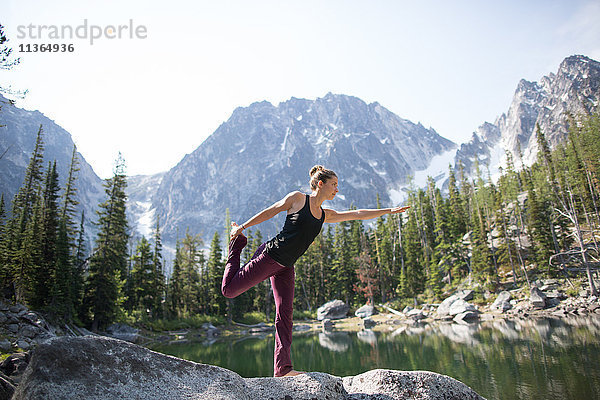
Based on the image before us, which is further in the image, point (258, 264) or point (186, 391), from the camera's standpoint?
point (258, 264)

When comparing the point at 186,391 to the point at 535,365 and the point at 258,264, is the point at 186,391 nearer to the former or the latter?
the point at 258,264

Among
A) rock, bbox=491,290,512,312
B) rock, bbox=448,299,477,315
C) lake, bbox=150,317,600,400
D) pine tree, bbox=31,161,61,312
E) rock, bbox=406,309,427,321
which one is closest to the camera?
lake, bbox=150,317,600,400

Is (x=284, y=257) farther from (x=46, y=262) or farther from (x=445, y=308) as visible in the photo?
(x=445, y=308)

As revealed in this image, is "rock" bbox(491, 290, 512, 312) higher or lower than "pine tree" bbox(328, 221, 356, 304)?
lower

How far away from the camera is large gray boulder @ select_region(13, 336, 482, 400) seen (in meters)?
2.30

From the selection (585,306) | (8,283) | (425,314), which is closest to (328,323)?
(425,314)

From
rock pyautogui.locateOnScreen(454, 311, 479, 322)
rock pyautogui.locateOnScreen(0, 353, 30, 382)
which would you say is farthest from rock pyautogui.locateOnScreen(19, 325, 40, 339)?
rock pyautogui.locateOnScreen(454, 311, 479, 322)

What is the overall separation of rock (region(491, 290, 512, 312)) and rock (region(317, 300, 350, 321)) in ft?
60.0

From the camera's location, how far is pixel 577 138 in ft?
171

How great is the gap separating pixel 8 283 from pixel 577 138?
2584 inches

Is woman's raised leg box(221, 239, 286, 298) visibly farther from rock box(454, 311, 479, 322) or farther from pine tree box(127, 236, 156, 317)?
pine tree box(127, 236, 156, 317)

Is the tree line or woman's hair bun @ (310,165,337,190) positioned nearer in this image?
woman's hair bun @ (310,165,337,190)

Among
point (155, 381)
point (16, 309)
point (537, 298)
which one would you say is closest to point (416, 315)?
point (537, 298)

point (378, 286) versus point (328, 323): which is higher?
point (378, 286)
